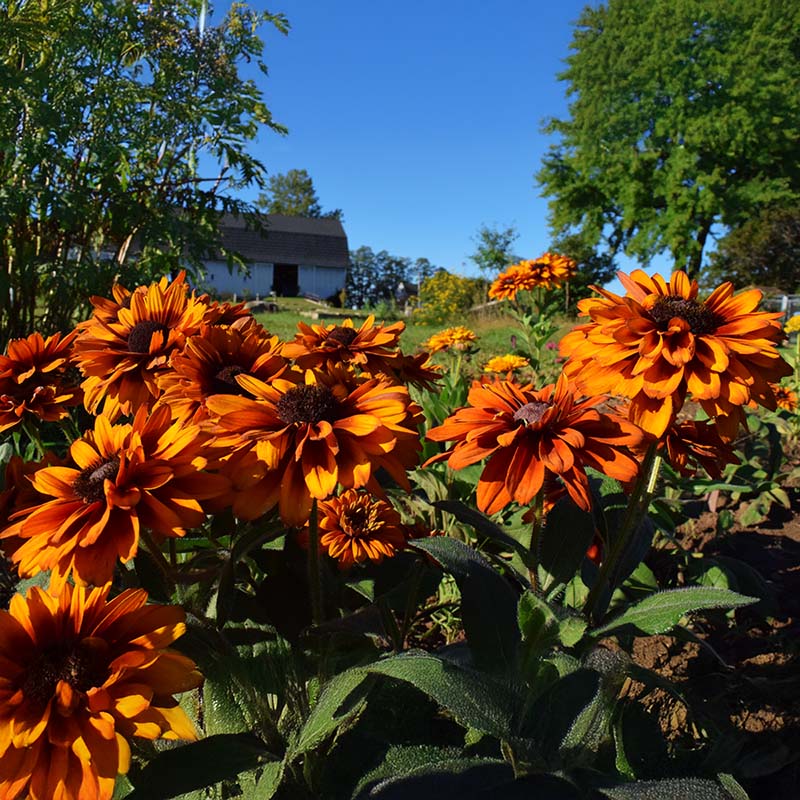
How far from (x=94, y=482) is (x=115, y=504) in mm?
87

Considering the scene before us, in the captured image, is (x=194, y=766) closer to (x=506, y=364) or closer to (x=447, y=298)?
(x=506, y=364)

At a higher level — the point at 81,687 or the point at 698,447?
the point at 698,447

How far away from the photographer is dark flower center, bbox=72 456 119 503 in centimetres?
76

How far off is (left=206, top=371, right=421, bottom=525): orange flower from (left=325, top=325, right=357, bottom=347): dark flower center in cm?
36

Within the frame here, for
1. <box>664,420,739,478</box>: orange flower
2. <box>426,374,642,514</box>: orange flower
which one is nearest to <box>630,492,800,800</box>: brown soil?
<box>664,420,739,478</box>: orange flower

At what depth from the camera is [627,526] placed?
0.98 m

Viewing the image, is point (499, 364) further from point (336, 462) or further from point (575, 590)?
point (336, 462)

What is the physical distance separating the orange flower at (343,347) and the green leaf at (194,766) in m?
0.60

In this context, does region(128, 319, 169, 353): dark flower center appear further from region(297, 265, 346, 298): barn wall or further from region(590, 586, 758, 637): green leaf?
region(297, 265, 346, 298): barn wall

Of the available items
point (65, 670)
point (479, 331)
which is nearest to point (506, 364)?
point (65, 670)

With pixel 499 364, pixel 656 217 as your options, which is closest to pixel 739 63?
pixel 656 217

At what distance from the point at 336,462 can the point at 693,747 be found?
103 centimetres

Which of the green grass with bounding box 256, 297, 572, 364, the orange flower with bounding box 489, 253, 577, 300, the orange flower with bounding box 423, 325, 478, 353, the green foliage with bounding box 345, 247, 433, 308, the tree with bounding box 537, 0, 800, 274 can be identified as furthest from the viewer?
the green foliage with bounding box 345, 247, 433, 308

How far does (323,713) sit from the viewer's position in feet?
2.51
